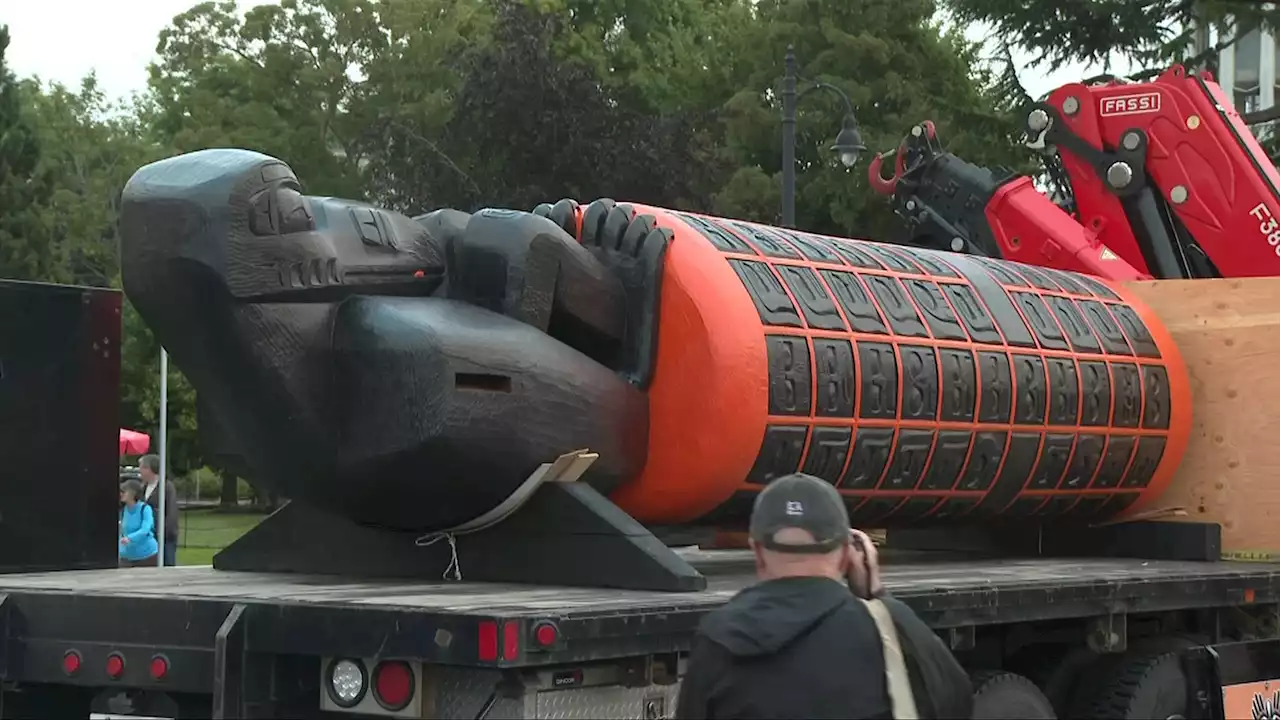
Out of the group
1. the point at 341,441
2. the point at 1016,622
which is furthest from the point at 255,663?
the point at 1016,622

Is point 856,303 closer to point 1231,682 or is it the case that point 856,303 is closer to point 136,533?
point 1231,682

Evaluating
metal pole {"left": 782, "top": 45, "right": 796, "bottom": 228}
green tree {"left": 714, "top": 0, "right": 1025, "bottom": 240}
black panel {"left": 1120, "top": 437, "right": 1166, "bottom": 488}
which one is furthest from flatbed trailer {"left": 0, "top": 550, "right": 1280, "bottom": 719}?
green tree {"left": 714, "top": 0, "right": 1025, "bottom": 240}

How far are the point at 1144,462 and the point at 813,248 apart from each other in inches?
91.5

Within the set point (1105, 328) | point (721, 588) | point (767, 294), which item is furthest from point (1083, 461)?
point (721, 588)

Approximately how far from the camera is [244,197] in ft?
21.3

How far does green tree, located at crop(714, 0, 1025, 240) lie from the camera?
32000mm

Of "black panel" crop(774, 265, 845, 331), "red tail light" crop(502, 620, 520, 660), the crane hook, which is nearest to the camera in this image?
"red tail light" crop(502, 620, 520, 660)

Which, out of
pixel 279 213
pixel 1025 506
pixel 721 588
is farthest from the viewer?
pixel 1025 506

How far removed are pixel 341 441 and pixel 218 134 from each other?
115 feet

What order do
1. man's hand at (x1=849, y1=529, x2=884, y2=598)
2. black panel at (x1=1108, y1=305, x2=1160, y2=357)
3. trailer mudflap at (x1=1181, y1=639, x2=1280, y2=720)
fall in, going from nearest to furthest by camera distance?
man's hand at (x1=849, y1=529, x2=884, y2=598), trailer mudflap at (x1=1181, y1=639, x2=1280, y2=720), black panel at (x1=1108, y1=305, x2=1160, y2=357)

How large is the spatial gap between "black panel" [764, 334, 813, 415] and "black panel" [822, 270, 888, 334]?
41 centimetres

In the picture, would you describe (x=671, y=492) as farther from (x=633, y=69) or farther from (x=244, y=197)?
(x=633, y=69)

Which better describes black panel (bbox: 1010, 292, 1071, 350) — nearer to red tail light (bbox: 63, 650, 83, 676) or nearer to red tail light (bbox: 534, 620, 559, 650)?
red tail light (bbox: 534, 620, 559, 650)

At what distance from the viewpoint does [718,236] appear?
25.1ft
